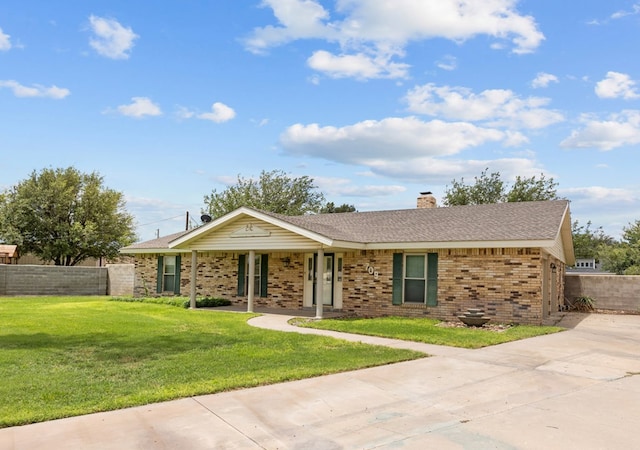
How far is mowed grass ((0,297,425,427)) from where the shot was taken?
599 cm

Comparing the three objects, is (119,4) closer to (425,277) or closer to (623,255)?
(425,277)

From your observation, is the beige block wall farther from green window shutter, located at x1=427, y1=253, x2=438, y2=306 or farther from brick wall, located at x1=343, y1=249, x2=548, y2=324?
green window shutter, located at x1=427, y1=253, x2=438, y2=306

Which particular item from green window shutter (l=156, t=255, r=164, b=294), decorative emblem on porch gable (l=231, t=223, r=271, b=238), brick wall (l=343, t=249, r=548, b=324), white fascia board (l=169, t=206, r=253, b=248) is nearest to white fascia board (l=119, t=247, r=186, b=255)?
green window shutter (l=156, t=255, r=164, b=294)

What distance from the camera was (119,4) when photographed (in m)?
11.8

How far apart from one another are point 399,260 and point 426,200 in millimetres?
6206

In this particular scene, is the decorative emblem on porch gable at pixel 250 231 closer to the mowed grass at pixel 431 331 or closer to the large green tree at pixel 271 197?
the mowed grass at pixel 431 331

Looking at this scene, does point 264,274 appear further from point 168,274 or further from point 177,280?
point 168,274

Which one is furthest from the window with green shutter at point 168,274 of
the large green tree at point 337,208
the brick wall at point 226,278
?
the large green tree at point 337,208

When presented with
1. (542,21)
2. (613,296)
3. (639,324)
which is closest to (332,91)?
(542,21)

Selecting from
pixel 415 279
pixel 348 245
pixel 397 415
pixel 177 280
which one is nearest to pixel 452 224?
pixel 415 279

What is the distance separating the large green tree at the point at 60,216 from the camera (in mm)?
34062

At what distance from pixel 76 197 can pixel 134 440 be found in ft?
116

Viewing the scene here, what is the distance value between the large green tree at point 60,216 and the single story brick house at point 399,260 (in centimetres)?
1849

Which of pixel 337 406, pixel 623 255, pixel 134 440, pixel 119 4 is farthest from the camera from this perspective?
pixel 623 255
